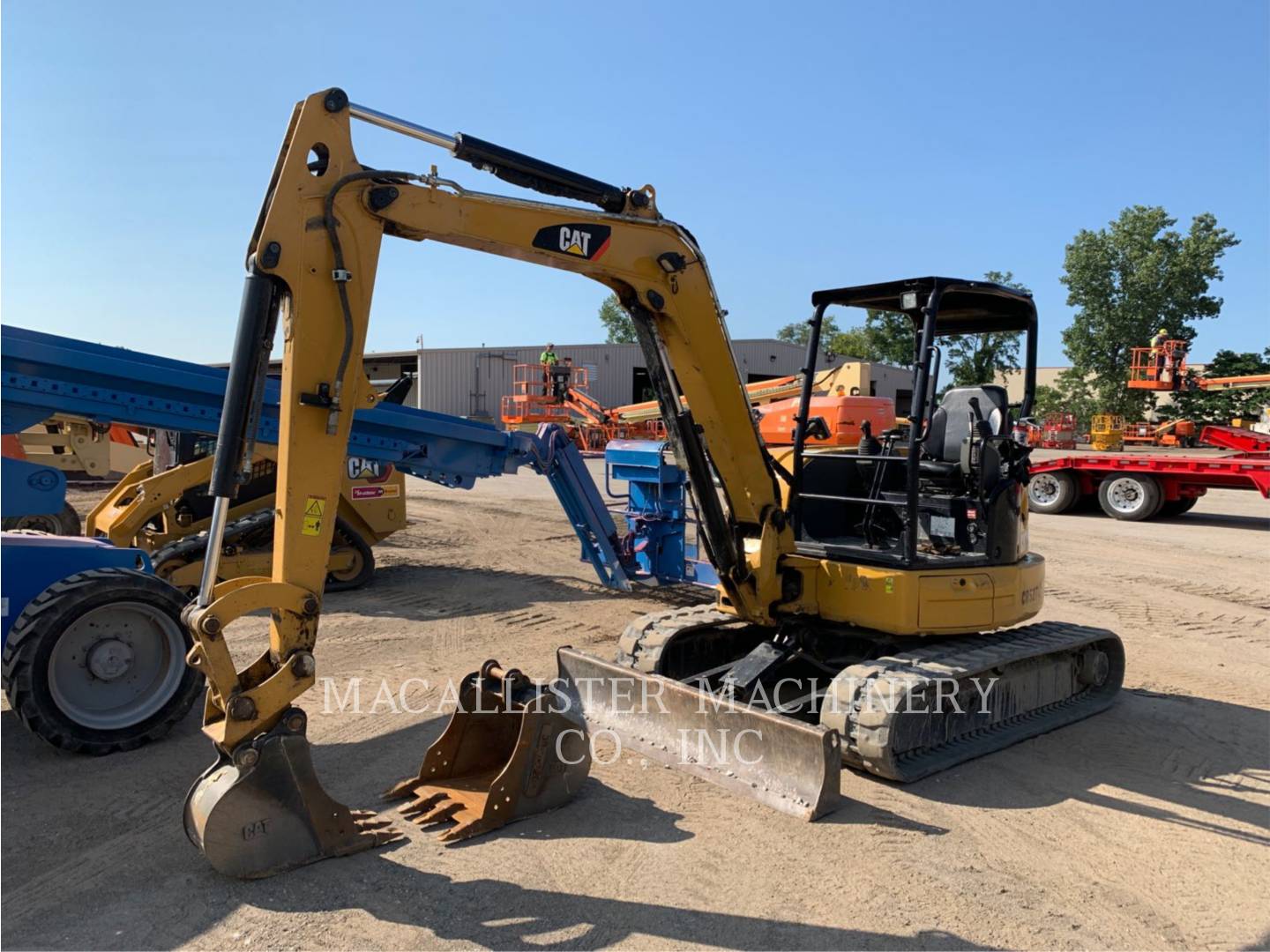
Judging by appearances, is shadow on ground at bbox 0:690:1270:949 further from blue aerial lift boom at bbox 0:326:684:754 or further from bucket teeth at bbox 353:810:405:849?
blue aerial lift boom at bbox 0:326:684:754

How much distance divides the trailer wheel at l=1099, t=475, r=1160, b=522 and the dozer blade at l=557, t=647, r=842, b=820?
48.7 ft

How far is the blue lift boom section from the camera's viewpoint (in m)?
6.05

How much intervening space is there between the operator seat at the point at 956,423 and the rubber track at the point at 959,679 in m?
1.11

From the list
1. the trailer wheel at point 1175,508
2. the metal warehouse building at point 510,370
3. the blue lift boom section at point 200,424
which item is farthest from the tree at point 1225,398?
the blue lift boom section at point 200,424

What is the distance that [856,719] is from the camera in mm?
4707

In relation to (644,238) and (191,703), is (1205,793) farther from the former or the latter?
(191,703)

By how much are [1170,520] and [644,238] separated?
1600cm

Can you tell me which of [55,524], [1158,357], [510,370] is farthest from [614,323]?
[55,524]

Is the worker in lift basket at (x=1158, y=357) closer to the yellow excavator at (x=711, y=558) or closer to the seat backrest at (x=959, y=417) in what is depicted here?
the yellow excavator at (x=711, y=558)

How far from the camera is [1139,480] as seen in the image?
16.9 meters

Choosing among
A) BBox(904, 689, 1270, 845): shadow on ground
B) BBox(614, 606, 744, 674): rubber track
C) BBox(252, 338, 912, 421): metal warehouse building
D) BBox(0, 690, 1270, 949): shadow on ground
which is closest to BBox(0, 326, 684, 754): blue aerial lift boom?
BBox(0, 690, 1270, 949): shadow on ground

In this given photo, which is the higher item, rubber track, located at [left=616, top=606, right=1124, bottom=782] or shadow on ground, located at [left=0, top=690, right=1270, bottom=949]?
rubber track, located at [left=616, top=606, right=1124, bottom=782]

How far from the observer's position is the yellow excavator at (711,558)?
11.9 feet

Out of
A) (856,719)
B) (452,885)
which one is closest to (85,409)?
(452,885)
